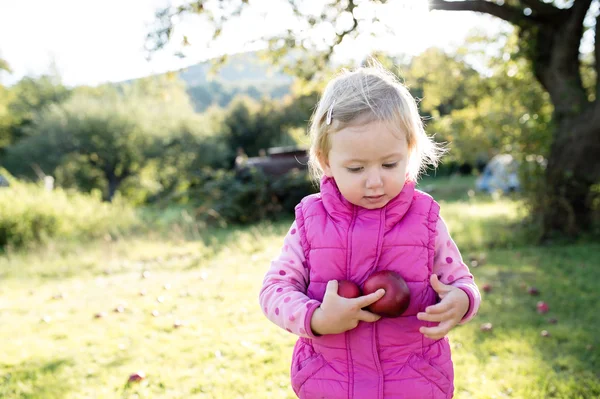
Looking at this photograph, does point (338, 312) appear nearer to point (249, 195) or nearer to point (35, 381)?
point (35, 381)

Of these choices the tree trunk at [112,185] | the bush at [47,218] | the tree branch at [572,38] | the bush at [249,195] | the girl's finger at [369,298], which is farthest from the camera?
the tree trunk at [112,185]

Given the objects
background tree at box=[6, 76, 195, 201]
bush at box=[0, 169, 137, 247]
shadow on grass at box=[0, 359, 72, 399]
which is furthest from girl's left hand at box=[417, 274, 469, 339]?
background tree at box=[6, 76, 195, 201]

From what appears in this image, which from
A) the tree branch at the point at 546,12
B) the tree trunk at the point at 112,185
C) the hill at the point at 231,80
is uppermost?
the tree branch at the point at 546,12

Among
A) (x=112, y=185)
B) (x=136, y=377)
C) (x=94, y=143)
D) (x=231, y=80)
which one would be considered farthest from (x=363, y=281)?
(x=231, y=80)

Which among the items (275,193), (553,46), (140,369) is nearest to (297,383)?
(140,369)

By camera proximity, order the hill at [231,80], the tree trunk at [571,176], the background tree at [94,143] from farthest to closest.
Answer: the background tree at [94,143] → the hill at [231,80] → the tree trunk at [571,176]

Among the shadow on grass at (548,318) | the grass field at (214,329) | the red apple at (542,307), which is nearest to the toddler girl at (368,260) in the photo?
the grass field at (214,329)

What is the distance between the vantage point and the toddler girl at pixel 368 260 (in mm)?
1710

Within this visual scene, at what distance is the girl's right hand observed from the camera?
1.63 meters

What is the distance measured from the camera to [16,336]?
493 centimetres

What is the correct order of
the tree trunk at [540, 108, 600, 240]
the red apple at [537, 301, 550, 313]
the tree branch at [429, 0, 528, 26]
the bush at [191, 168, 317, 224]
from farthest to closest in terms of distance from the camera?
1. the bush at [191, 168, 317, 224]
2. the tree trunk at [540, 108, 600, 240]
3. the tree branch at [429, 0, 528, 26]
4. the red apple at [537, 301, 550, 313]

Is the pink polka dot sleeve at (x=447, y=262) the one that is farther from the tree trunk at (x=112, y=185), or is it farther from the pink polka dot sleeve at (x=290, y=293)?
the tree trunk at (x=112, y=185)

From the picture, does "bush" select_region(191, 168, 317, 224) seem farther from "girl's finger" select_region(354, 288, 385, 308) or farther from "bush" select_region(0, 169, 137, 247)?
"girl's finger" select_region(354, 288, 385, 308)

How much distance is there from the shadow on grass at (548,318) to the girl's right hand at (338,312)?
2.28 meters
